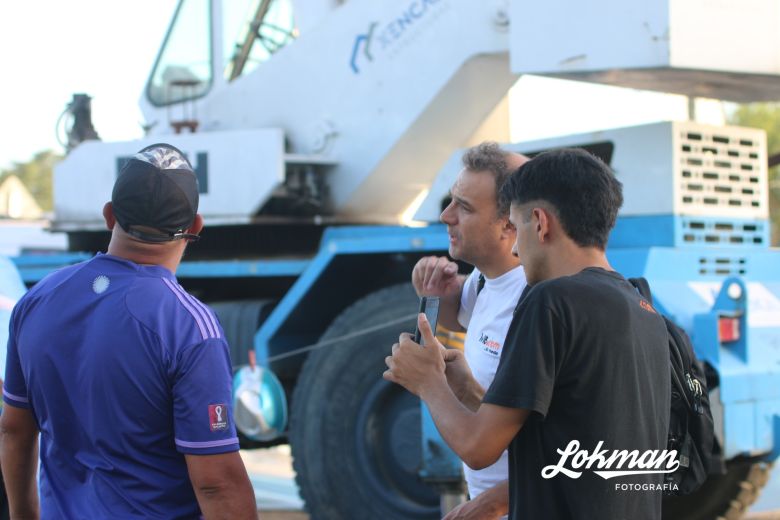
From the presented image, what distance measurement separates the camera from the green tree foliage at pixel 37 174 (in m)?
45.8

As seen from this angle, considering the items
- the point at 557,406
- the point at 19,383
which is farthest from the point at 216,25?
the point at 557,406

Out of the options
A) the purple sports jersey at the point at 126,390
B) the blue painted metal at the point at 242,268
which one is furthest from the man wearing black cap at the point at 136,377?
the blue painted metal at the point at 242,268

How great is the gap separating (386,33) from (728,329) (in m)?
2.75

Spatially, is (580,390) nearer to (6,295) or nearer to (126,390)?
(126,390)

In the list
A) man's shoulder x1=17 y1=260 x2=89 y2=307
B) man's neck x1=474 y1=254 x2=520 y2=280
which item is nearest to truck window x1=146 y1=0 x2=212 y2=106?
man's neck x1=474 y1=254 x2=520 y2=280

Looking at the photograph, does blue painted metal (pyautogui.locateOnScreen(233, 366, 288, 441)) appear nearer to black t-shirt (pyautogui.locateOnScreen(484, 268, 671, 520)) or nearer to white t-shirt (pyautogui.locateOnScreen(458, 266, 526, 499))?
white t-shirt (pyautogui.locateOnScreen(458, 266, 526, 499))

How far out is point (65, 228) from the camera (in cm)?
725

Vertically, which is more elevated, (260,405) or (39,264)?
(39,264)

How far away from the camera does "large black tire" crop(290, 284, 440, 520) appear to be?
570 centimetres

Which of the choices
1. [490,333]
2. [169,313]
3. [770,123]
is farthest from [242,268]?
[770,123]

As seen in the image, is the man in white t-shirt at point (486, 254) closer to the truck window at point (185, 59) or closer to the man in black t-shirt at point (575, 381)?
the man in black t-shirt at point (575, 381)

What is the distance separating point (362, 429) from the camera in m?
5.83

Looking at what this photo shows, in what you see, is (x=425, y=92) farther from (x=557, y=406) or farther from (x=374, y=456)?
(x=557, y=406)

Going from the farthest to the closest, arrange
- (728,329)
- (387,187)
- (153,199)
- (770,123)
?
(770,123), (387,187), (728,329), (153,199)
